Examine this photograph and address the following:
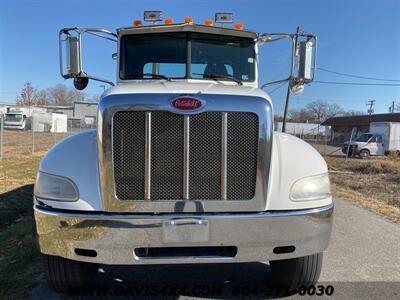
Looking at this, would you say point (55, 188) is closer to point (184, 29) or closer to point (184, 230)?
point (184, 230)

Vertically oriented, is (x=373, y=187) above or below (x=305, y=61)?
below

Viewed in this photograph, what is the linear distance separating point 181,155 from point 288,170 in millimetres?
874

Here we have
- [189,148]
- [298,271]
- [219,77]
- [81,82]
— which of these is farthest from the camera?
[81,82]

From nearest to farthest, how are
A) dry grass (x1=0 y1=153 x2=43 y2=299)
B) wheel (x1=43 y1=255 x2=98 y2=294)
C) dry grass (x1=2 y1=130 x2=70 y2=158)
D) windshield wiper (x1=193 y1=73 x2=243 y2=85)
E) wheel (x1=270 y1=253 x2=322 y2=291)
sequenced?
wheel (x1=43 y1=255 x2=98 y2=294) < wheel (x1=270 y1=253 x2=322 y2=291) < dry grass (x1=0 y1=153 x2=43 y2=299) < windshield wiper (x1=193 y1=73 x2=243 y2=85) < dry grass (x1=2 y1=130 x2=70 y2=158)

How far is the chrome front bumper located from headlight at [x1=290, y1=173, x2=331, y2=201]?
0.13 meters

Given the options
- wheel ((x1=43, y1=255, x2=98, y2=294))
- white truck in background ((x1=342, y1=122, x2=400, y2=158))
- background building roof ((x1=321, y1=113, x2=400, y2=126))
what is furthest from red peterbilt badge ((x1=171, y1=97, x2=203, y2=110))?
background building roof ((x1=321, y1=113, x2=400, y2=126))

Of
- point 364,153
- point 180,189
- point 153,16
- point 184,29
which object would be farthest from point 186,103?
point 364,153

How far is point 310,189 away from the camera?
319 cm

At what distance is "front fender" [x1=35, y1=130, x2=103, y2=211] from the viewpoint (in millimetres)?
2963

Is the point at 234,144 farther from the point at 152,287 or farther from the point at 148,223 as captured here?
the point at 152,287

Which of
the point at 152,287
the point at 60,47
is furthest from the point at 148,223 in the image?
the point at 60,47

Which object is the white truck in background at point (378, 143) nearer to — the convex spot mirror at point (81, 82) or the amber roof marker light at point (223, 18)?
the amber roof marker light at point (223, 18)

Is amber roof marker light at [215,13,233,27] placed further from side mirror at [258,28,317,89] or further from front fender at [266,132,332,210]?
front fender at [266,132,332,210]

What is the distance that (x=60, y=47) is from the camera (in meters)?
4.40
